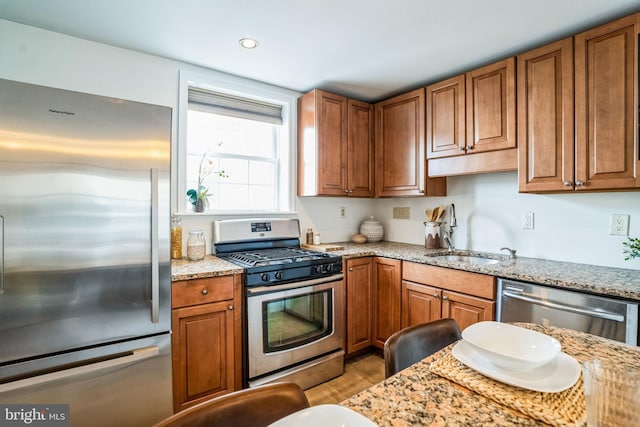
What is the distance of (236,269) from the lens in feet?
6.31

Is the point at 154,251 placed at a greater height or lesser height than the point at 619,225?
lesser

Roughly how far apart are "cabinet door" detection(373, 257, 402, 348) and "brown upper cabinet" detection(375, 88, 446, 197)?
700 mm

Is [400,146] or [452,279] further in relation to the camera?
[400,146]

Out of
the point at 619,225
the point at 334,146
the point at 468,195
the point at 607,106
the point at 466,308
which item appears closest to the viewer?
the point at 607,106

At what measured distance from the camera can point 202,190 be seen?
97.3 inches

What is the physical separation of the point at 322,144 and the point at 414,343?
6.58 feet

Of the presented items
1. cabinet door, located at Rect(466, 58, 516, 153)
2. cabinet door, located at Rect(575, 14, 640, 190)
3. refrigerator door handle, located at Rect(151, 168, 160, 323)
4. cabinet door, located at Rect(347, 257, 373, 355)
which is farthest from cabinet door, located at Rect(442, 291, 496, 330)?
refrigerator door handle, located at Rect(151, 168, 160, 323)

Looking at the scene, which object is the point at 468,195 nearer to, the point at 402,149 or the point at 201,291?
the point at 402,149

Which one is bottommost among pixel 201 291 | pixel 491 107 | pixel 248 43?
pixel 201 291

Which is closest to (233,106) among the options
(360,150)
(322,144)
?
(322,144)

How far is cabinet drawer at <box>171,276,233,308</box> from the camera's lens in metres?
1.73

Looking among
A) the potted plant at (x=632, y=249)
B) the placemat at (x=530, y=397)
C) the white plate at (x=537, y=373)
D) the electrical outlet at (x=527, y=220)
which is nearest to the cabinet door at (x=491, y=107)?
the electrical outlet at (x=527, y=220)

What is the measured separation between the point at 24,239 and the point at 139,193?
467mm

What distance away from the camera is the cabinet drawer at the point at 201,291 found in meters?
1.73
